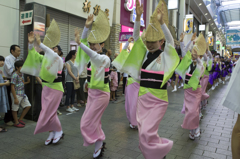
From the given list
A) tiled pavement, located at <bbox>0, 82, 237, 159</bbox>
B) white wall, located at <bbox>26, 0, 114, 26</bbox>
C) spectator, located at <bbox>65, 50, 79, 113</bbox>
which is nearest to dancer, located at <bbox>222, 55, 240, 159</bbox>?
tiled pavement, located at <bbox>0, 82, 237, 159</bbox>

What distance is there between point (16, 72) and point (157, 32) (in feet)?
11.7

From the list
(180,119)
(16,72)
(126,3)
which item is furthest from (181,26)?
(16,72)

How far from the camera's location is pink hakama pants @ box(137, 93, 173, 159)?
261cm

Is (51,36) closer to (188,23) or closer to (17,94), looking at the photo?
(17,94)

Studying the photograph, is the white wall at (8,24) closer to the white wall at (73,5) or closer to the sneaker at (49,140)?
the white wall at (73,5)

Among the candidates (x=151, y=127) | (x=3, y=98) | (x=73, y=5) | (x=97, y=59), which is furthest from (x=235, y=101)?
(x=73, y=5)

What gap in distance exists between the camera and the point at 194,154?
354cm

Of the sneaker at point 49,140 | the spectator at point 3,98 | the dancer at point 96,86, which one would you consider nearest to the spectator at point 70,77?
the spectator at point 3,98

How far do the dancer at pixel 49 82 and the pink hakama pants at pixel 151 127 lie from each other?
1.76m

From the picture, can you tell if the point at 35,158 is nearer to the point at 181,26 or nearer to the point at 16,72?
the point at 16,72

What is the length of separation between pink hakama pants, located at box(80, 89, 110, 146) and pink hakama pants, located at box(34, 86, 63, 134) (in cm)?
80

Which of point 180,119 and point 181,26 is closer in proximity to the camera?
point 180,119

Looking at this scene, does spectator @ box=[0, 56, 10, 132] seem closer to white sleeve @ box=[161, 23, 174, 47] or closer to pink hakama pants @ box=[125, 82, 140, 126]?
pink hakama pants @ box=[125, 82, 140, 126]

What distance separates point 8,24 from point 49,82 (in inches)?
142
